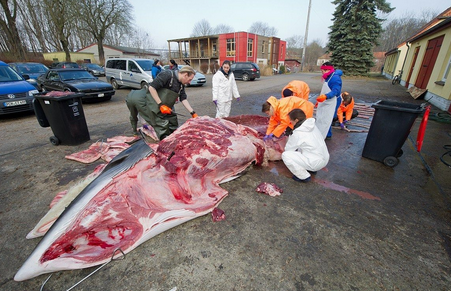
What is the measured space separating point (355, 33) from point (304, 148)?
24.3 metres

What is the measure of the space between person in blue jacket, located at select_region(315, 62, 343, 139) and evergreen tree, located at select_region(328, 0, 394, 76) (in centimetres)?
2131

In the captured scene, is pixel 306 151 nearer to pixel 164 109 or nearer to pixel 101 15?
pixel 164 109

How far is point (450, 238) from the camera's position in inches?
82.3

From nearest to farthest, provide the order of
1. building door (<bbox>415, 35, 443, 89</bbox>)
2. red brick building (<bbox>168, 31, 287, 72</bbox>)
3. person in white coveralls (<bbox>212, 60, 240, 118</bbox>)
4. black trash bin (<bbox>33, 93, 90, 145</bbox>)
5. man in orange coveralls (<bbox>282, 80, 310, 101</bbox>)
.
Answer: black trash bin (<bbox>33, 93, 90, 145</bbox>) → man in orange coveralls (<bbox>282, 80, 310, 101</bbox>) → person in white coveralls (<bbox>212, 60, 240, 118</bbox>) → building door (<bbox>415, 35, 443, 89</bbox>) → red brick building (<bbox>168, 31, 287, 72</bbox>)

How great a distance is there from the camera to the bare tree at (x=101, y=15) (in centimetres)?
2942

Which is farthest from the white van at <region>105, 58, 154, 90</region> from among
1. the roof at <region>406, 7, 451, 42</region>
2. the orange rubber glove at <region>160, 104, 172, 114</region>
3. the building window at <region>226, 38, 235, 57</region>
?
the building window at <region>226, 38, 235, 57</region>

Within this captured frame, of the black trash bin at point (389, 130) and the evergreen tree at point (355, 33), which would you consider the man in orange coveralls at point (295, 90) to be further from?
the evergreen tree at point (355, 33)

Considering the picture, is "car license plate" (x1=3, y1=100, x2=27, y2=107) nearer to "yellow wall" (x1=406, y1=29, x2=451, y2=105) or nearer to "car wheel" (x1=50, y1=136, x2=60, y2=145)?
"car wheel" (x1=50, y1=136, x2=60, y2=145)

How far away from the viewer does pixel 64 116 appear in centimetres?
409

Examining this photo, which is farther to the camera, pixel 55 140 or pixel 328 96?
pixel 55 140

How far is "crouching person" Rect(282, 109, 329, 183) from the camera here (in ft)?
9.58

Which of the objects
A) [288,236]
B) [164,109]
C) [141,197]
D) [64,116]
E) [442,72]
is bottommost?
[288,236]

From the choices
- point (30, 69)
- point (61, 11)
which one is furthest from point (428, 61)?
point (61, 11)

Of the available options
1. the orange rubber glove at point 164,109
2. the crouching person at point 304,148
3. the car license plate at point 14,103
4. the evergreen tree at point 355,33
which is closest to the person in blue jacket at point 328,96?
the crouching person at point 304,148
